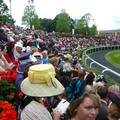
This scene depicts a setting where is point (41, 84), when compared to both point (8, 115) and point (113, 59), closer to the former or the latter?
point (8, 115)

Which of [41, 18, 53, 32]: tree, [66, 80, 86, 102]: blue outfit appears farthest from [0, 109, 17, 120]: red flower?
[41, 18, 53, 32]: tree

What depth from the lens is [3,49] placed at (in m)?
12.6

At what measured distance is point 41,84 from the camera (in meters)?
5.10

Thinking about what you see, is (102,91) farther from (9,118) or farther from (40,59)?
(40,59)

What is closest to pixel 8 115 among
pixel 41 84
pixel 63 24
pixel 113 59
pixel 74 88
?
pixel 41 84

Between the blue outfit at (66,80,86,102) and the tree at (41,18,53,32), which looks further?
the tree at (41,18,53,32)

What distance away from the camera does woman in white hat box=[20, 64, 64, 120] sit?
485cm

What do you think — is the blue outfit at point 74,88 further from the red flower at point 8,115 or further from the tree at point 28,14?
the tree at point 28,14

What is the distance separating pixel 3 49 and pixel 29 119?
7868 mm

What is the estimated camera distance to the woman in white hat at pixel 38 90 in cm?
485

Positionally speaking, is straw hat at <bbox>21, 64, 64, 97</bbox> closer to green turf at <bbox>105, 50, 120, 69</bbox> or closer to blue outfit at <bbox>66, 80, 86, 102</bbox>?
blue outfit at <bbox>66, 80, 86, 102</bbox>

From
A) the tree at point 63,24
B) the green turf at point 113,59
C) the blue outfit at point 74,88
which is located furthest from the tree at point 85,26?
the blue outfit at point 74,88

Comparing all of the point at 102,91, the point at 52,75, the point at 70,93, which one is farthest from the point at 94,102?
the point at 70,93

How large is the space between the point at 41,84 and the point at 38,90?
4.0 inches
